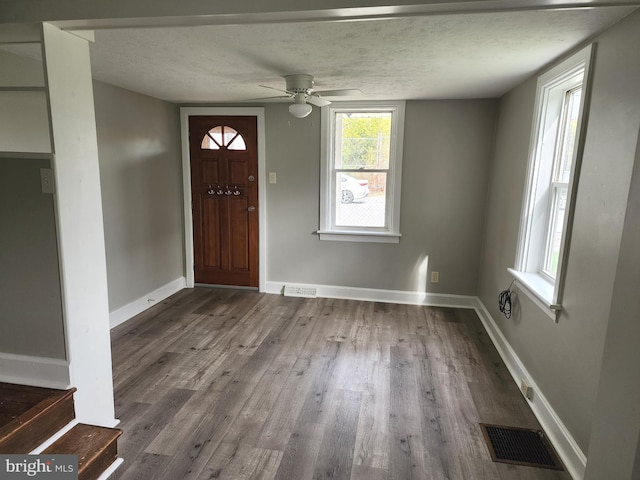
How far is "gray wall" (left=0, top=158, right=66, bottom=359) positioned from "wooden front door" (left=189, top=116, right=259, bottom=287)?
2740mm

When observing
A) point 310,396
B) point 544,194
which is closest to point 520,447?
point 310,396

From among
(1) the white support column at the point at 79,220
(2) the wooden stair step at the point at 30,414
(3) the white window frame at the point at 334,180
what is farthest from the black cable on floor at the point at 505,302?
(2) the wooden stair step at the point at 30,414

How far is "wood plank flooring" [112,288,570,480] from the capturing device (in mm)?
1994

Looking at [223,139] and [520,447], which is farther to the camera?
[223,139]

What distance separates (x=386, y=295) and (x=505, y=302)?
152 cm

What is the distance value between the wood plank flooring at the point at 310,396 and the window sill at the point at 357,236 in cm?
82

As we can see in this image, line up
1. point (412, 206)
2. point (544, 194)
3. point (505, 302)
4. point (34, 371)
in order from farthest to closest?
1. point (412, 206)
2. point (505, 302)
3. point (544, 194)
4. point (34, 371)

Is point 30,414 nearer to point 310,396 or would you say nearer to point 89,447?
point 89,447

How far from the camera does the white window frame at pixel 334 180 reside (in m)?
4.14

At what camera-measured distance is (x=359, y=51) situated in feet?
7.77

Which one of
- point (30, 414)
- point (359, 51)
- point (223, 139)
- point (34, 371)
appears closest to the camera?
point (30, 414)

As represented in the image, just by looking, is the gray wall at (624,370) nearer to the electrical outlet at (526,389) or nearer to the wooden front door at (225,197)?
the electrical outlet at (526,389)

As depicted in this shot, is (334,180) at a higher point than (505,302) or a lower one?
higher

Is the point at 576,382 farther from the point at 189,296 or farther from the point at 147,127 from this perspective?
the point at 147,127
